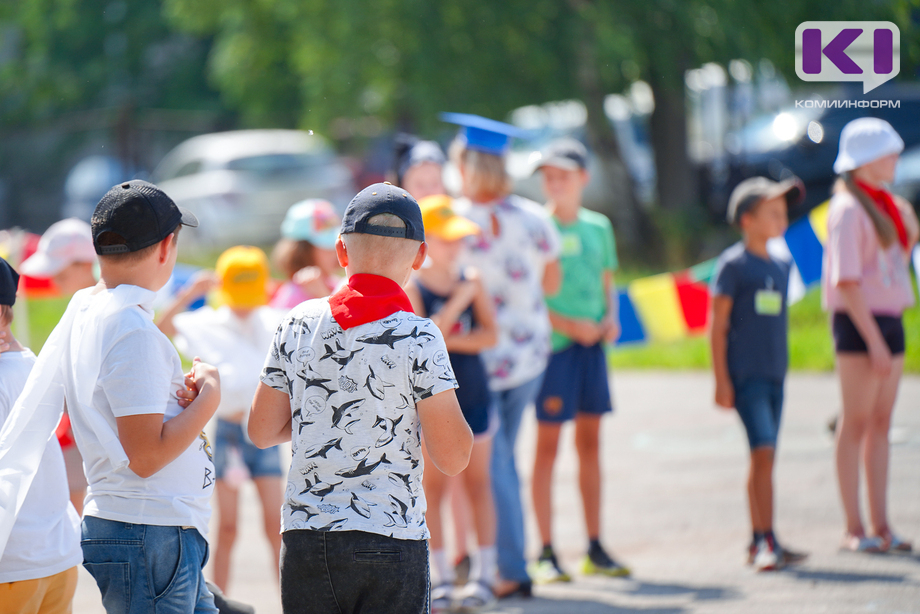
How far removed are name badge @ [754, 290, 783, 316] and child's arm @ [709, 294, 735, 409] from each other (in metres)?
0.12

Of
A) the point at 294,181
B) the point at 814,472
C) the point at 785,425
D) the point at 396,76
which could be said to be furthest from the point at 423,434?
the point at 294,181

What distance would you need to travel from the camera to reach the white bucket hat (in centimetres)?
468

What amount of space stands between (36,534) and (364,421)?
922 mm

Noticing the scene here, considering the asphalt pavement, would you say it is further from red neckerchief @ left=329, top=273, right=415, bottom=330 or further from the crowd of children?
red neckerchief @ left=329, top=273, right=415, bottom=330

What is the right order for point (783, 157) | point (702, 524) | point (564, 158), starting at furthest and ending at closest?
point (783, 157) → point (702, 524) → point (564, 158)

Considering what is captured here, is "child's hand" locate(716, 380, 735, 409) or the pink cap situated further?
"child's hand" locate(716, 380, 735, 409)

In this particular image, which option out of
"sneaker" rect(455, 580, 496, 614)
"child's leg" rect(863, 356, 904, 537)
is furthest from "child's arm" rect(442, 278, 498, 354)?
Answer: "child's leg" rect(863, 356, 904, 537)

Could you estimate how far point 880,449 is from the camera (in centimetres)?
490

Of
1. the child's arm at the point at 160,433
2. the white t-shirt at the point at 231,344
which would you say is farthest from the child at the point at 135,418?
the white t-shirt at the point at 231,344

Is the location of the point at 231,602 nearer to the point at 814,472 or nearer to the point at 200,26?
the point at 814,472

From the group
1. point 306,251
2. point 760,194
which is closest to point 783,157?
point 760,194

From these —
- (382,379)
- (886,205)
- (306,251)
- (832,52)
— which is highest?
(832,52)

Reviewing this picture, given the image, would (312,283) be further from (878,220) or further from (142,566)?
(878,220)

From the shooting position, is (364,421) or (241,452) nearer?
(364,421)
